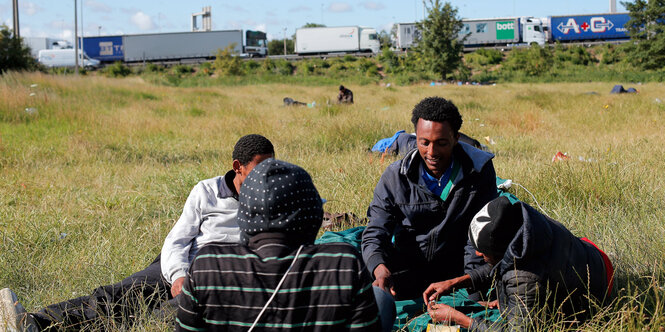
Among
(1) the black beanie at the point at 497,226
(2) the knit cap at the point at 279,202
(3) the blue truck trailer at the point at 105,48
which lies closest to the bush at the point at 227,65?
(3) the blue truck trailer at the point at 105,48

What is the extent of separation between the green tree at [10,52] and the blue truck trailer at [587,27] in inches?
1775

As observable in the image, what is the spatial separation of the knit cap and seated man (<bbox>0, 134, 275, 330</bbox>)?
127cm

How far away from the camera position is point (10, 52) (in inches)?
828

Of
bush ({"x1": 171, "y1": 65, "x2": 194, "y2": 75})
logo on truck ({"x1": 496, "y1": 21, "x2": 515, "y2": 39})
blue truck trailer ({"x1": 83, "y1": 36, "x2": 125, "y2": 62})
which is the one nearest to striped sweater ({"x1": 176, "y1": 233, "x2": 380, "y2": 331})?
bush ({"x1": 171, "y1": 65, "x2": 194, "y2": 75})

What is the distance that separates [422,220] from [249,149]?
1071 mm

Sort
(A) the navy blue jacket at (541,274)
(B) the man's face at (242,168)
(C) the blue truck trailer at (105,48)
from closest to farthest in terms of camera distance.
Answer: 1. (A) the navy blue jacket at (541,274)
2. (B) the man's face at (242,168)
3. (C) the blue truck trailer at (105,48)

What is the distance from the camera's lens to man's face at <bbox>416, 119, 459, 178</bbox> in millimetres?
3205

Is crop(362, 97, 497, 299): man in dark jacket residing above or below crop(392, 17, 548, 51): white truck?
below

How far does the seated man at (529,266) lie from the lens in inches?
99.4

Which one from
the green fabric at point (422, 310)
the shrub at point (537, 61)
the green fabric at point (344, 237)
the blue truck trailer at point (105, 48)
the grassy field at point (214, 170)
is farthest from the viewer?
the blue truck trailer at point (105, 48)

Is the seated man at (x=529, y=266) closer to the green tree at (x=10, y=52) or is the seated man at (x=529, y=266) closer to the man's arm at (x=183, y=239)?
the man's arm at (x=183, y=239)

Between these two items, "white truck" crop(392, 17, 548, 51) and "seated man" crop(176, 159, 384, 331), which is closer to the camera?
"seated man" crop(176, 159, 384, 331)

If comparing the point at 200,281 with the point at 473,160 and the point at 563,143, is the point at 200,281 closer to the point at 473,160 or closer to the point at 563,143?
the point at 473,160

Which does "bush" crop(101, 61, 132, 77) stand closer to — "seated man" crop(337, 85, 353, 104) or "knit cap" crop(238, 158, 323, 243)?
"seated man" crop(337, 85, 353, 104)
